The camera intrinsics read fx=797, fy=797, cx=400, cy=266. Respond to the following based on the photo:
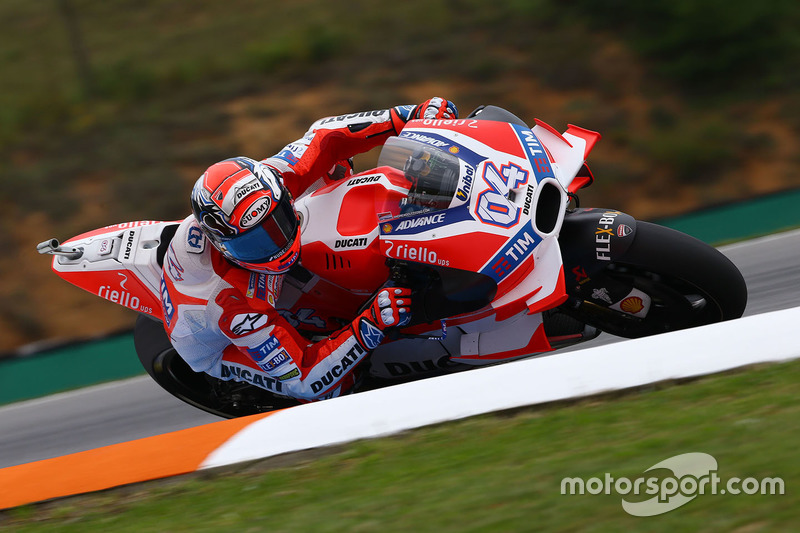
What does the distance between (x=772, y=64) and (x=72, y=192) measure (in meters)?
11.1

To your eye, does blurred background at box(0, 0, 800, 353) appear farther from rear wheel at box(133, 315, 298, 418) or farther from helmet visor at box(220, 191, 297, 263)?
helmet visor at box(220, 191, 297, 263)

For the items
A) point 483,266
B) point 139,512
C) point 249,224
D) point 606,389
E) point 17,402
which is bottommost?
point 17,402

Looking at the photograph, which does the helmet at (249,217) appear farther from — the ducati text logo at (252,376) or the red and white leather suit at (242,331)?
the ducati text logo at (252,376)

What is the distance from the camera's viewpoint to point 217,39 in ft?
54.9

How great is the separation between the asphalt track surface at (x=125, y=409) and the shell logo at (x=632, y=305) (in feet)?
3.10

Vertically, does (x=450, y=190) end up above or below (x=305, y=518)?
above

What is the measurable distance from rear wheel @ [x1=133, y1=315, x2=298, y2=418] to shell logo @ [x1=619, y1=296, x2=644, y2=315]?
76.0 inches

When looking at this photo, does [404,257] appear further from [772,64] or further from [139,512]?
[772,64]

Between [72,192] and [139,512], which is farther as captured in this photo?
[72,192]

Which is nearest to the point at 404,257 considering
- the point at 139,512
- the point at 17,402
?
the point at 139,512

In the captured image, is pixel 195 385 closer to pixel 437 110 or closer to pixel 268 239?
pixel 268 239

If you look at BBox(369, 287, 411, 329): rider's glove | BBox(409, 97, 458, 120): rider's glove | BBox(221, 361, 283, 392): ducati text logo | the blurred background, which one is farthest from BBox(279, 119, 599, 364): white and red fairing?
the blurred background

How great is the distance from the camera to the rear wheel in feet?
15.2

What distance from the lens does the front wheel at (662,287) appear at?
146 inches
